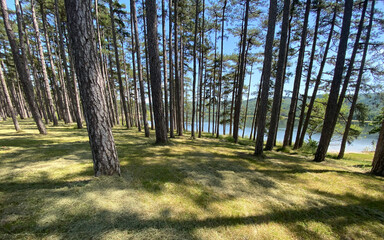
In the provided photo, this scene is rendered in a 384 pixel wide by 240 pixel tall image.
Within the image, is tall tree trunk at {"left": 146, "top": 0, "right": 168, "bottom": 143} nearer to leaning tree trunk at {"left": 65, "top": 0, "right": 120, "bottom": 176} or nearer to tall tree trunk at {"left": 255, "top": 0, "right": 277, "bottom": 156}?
leaning tree trunk at {"left": 65, "top": 0, "right": 120, "bottom": 176}

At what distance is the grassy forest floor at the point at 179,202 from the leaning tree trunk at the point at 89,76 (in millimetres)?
805

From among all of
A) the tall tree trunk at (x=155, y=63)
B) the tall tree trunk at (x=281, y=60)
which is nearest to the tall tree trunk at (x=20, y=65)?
the tall tree trunk at (x=155, y=63)

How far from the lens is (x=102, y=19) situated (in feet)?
39.2

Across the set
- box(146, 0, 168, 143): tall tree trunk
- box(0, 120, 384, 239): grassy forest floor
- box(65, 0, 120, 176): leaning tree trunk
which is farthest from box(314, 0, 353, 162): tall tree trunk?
box(65, 0, 120, 176): leaning tree trunk

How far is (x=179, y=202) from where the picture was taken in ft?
8.75

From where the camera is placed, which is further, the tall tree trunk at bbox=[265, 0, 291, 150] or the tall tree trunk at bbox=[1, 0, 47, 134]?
the tall tree trunk at bbox=[1, 0, 47, 134]

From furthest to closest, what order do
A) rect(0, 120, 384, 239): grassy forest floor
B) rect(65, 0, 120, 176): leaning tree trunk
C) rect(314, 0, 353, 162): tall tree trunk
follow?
rect(314, 0, 353, 162): tall tree trunk < rect(65, 0, 120, 176): leaning tree trunk < rect(0, 120, 384, 239): grassy forest floor

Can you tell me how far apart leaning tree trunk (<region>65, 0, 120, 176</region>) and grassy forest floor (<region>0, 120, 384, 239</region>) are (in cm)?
81

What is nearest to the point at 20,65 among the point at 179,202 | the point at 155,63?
the point at 155,63

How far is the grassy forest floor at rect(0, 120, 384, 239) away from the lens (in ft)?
6.42

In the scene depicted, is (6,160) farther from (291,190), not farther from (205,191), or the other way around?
(291,190)

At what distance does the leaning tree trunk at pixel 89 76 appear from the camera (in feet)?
9.04

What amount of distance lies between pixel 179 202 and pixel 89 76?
327cm

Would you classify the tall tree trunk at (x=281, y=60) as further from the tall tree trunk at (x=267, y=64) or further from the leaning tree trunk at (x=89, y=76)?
the leaning tree trunk at (x=89, y=76)
